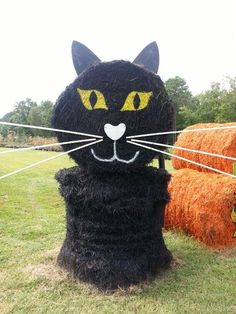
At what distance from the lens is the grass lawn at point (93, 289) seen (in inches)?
157

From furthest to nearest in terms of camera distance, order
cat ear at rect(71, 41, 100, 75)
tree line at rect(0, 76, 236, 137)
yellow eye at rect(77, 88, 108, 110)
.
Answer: tree line at rect(0, 76, 236, 137) → cat ear at rect(71, 41, 100, 75) → yellow eye at rect(77, 88, 108, 110)

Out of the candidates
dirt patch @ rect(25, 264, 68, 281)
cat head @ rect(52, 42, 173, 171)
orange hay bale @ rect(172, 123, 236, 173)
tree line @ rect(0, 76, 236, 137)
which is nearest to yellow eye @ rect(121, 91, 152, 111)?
cat head @ rect(52, 42, 173, 171)

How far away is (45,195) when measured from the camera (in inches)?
416

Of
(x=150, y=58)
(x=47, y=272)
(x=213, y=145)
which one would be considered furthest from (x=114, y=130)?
(x=213, y=145)

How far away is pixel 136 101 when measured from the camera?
166 inches

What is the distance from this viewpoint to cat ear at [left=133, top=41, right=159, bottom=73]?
4.67 m

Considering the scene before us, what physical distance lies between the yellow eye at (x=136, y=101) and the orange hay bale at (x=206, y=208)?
212 cm

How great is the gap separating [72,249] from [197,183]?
2.32 metres

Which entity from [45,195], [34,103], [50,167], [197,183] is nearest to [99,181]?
[197,183]

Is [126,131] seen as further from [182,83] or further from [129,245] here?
[182,83]

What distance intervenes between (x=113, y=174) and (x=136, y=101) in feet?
2.62

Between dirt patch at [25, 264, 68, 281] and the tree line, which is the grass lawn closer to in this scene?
dirt patch at [25, 264, 68, 281]

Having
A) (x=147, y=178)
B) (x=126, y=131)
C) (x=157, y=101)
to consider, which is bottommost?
(x=147, y=178)

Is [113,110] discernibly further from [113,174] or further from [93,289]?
[93,289]
